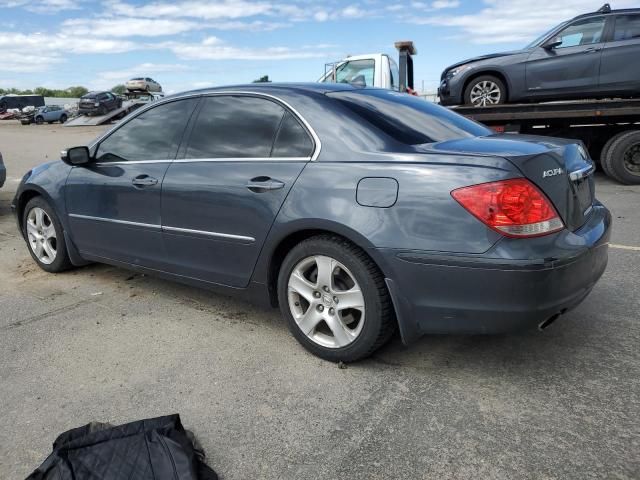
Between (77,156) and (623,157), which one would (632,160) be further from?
(77,156)

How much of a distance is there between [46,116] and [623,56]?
41.0m

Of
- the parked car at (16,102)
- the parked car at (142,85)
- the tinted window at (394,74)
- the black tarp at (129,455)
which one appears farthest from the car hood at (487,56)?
the parked car at (16,102)

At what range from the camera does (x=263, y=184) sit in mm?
3211

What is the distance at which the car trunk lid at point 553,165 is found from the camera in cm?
266

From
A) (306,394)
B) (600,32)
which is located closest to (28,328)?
(306,394)

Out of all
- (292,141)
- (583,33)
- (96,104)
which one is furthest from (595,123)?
(96,104)

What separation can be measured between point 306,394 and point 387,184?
3.74 ft

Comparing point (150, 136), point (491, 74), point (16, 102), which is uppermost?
point (16, 102)

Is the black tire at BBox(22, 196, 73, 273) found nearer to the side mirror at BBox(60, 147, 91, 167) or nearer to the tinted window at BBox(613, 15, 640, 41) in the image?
the side mirror at BBox(60, 147, 91, 167)

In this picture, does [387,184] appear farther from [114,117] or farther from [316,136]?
[114,117]

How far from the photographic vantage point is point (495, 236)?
2.54 metres

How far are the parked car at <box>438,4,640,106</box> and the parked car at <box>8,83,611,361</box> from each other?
20.3 ft

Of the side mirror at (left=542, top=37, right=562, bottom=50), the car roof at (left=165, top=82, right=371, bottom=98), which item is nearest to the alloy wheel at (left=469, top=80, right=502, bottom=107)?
the side mirror at (left=542, top=37, right=562, bottom=50)

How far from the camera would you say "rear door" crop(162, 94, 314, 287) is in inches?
127
